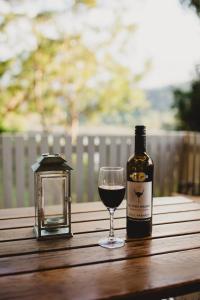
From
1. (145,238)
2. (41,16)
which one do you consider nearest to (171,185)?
(145,238)

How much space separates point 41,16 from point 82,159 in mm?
2733

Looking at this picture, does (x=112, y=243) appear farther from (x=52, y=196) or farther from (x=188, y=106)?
(x=188, y=106)

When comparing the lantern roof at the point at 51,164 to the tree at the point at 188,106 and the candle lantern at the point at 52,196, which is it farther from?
the tree at the point at 188,106

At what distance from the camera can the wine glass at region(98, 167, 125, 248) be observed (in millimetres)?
1037

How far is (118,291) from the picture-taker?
0.76m

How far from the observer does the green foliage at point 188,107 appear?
4.23 meters

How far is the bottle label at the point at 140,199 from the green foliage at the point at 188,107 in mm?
3366

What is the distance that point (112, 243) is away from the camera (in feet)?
3.41

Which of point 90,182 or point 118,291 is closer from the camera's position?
point 118,291

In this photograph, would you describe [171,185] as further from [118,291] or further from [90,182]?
[118,291]

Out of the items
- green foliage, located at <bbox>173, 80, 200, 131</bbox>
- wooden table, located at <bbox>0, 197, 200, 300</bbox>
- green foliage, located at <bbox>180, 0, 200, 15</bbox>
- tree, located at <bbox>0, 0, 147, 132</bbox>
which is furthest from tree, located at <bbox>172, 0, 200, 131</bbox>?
wooden table, located at <bbox>0, 197, 200, 300</bbox>

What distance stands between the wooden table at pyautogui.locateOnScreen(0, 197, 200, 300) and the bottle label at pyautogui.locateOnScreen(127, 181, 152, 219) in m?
0.08

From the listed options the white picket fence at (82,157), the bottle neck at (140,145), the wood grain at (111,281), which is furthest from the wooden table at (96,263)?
the white picket fence at (82,157)

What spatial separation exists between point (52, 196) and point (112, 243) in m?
0.24
